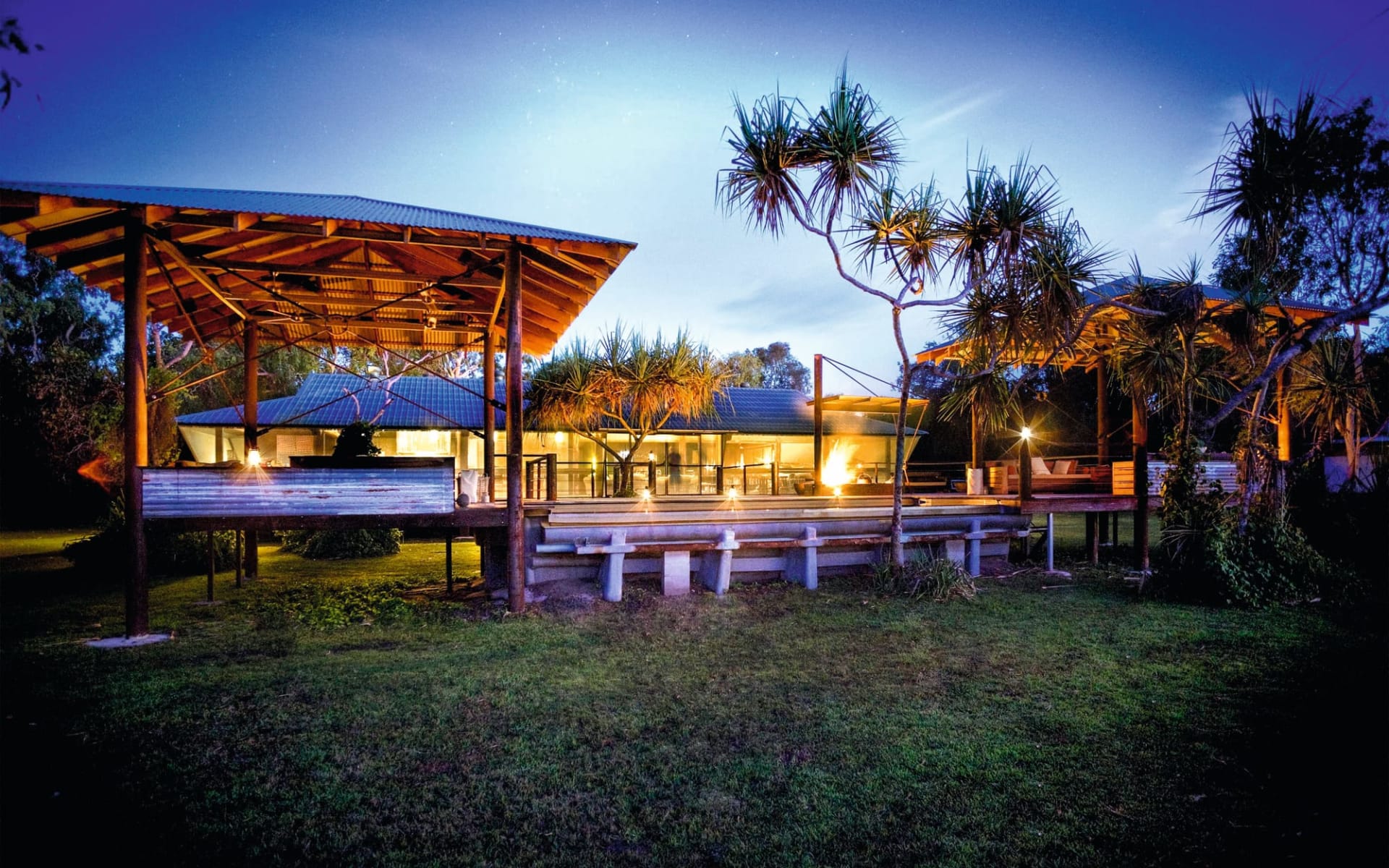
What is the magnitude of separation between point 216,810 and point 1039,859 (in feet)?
12.3

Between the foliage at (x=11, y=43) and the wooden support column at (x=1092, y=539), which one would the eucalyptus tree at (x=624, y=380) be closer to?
the wooden support column at (x=1092, y=539)

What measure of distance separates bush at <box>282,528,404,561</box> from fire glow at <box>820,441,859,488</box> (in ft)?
39.7

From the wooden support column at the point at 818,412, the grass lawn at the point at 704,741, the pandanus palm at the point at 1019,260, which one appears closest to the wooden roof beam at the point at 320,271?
the grass lawn at the point at 704,741

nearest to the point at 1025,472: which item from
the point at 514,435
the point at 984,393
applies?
the point at 984,393

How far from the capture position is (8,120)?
3.31m

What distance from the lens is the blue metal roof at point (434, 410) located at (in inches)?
758

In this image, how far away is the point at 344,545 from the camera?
13805mm

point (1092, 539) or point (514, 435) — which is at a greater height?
point (514, 435)

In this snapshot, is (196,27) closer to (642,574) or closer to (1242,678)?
(642,574)

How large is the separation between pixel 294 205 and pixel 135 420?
2787 mm

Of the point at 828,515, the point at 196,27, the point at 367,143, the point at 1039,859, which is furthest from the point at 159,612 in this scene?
the point at 367,143

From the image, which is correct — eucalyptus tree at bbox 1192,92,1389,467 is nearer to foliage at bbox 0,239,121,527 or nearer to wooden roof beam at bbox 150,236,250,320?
wooden roof beam at bbox 150,236,250,320

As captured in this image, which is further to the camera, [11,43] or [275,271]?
[275,271]

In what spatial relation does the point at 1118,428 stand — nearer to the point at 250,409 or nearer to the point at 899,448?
the point at 899,448
